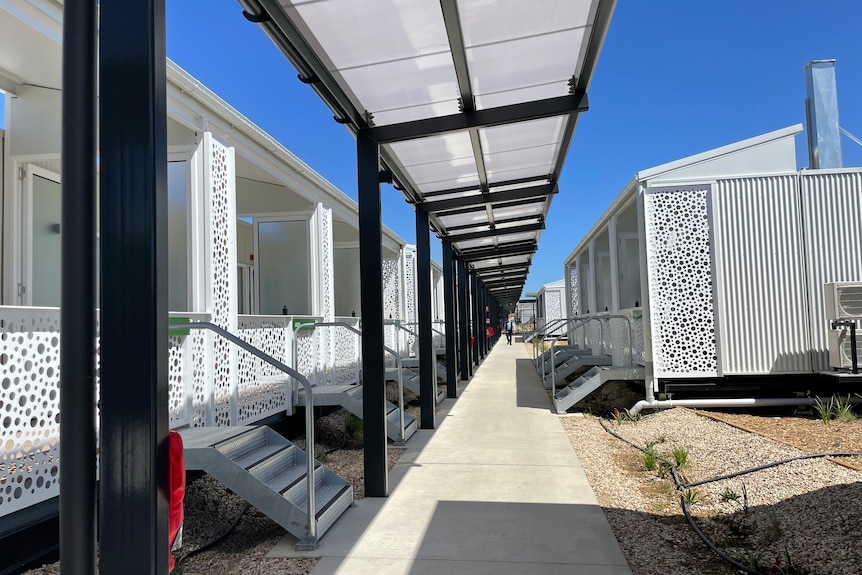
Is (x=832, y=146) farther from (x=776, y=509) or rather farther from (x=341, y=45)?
(x=341, y=45)

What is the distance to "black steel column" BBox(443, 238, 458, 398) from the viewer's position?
1131 centimetres

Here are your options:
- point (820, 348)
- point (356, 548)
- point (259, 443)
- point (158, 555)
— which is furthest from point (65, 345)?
point (820, 348)

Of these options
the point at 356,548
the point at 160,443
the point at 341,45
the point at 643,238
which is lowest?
the point at 356,548

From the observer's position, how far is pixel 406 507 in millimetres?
5105

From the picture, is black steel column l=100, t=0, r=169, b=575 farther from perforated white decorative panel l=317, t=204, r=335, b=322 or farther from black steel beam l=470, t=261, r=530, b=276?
black steel beam l=470, t=261, r=530, b=276

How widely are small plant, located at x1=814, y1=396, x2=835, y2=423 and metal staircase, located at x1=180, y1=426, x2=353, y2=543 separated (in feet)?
20.2

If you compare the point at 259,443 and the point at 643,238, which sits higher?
the point at 643,238

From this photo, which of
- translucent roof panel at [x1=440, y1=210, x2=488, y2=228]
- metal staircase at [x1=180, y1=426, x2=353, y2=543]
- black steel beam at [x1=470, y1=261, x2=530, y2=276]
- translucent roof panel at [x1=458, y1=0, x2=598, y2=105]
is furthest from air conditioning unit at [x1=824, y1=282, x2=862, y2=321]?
black steel beam at [x1=470, y1=261, x2=530, y2=276]

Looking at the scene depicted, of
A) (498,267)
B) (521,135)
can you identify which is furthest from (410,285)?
(521,135)

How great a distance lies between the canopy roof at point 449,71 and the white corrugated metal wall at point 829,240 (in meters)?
3.82

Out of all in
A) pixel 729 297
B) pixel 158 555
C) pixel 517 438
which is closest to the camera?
pixel 158 555

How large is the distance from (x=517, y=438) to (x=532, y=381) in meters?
7.04

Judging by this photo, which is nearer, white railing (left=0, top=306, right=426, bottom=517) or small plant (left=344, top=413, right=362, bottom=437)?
white railing (left=0, top=306, right=426, bottom=517)

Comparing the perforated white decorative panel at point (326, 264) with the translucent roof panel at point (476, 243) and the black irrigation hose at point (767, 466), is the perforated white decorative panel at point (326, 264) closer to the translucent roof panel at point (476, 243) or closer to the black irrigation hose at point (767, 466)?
the translucent roof panel at point (476, 243)
